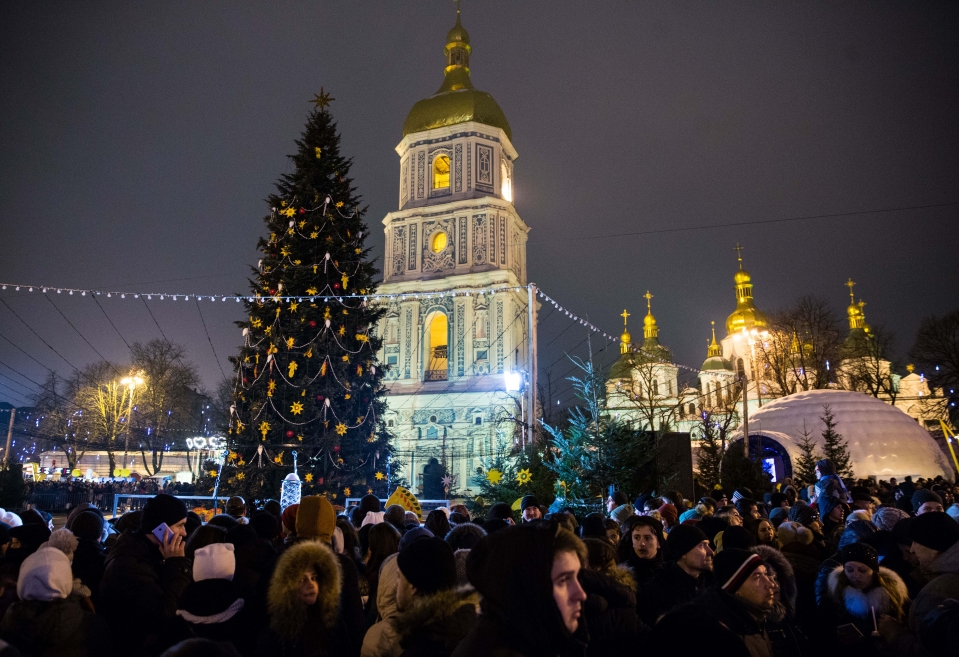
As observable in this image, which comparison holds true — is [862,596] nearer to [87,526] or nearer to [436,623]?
[436,623]

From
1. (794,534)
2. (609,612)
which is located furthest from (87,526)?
(794,534)

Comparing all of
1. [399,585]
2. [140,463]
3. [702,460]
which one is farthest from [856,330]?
[399,585]

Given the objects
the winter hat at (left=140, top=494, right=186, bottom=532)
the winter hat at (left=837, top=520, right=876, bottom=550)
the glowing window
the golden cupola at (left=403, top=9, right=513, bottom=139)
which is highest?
the golden cupola at (left=403, top=9, right=513, bottom=139)

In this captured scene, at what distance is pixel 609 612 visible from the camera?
12.6 feet

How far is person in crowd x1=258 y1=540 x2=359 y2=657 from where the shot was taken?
339cm

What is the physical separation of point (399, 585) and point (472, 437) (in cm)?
3486

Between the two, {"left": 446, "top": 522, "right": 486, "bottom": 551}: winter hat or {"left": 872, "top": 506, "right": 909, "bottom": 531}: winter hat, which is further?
{"left": 872, "top": 506, "right": 909, "bottom": 531}: winter hat

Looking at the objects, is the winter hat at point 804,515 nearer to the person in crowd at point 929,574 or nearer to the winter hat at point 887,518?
the winter hat at point 887,518

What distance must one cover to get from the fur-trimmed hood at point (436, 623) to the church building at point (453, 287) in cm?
3177

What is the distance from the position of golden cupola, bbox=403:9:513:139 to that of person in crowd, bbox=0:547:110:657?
4470 cm

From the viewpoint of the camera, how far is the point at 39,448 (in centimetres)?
6525

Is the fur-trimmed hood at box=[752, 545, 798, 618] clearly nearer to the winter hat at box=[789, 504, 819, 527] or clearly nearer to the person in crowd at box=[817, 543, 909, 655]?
the person in crowd at box=[817, 543, 909, 655]

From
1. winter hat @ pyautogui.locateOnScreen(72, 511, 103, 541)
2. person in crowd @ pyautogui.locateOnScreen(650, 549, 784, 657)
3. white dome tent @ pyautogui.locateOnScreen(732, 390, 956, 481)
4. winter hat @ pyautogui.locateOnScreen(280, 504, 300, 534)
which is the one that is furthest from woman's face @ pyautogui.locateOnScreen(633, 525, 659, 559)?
white dome tent @ pyautogui.locateOnScreen(732, 390, 956, 481)

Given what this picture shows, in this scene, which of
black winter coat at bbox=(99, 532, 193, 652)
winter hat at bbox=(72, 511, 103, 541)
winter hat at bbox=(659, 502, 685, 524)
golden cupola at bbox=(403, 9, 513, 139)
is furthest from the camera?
golden cupola at bbox=(403, 9, 513, 139)
